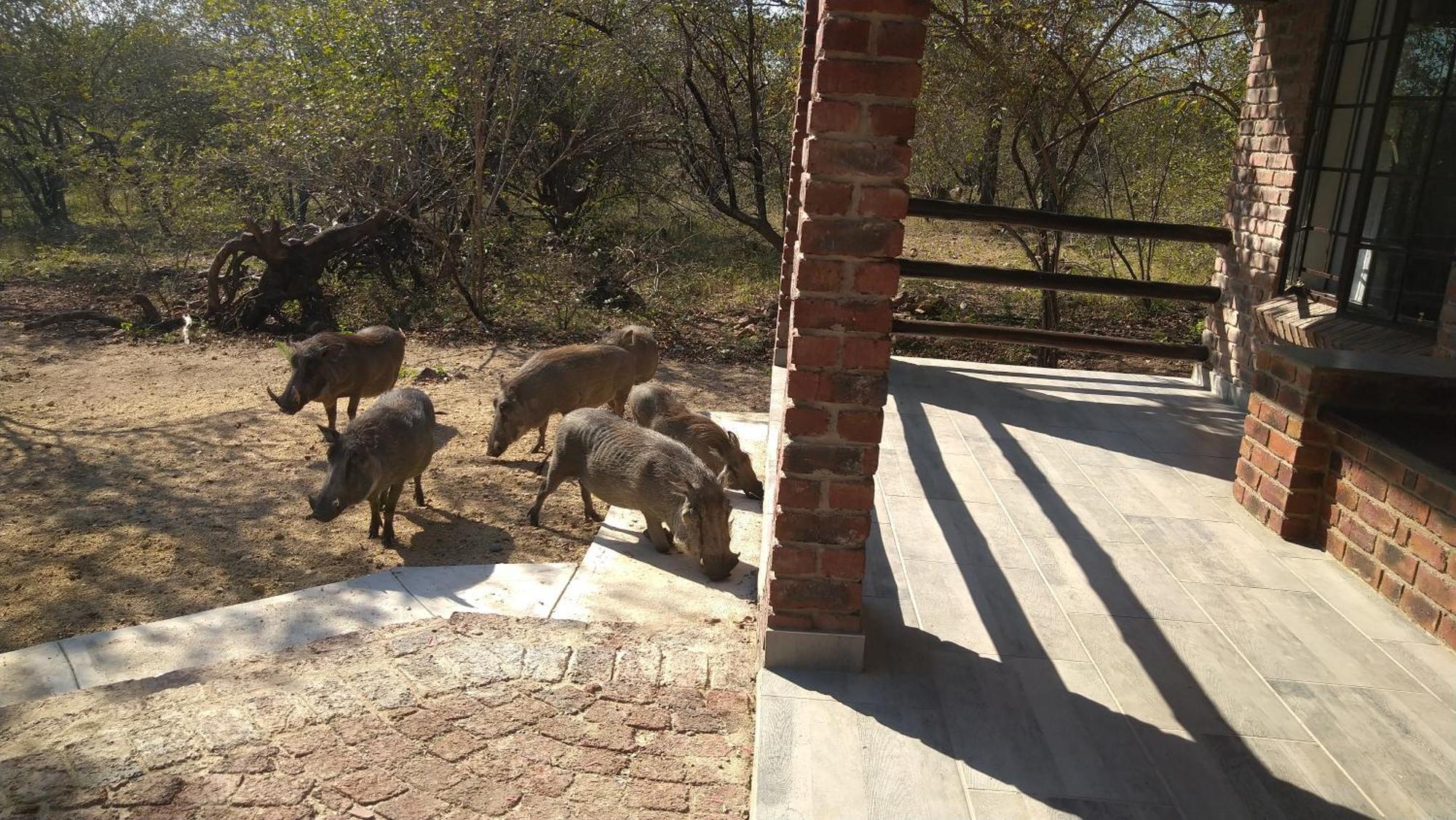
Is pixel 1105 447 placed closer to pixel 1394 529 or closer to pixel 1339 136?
pixel 1394 529

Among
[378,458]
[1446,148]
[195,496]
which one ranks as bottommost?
[195,496]

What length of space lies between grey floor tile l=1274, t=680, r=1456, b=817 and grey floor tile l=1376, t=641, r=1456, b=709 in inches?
3.2

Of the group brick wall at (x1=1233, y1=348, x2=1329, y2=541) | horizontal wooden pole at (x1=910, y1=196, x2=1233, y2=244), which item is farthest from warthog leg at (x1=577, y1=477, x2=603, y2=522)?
brick wall at (x1=1233, y1=348, x2=1329, y2=541)

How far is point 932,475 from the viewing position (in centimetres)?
525

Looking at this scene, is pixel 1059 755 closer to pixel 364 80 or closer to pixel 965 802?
pixel 965 802

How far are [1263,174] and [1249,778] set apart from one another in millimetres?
5261

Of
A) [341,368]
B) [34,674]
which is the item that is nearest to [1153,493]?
[34,674]

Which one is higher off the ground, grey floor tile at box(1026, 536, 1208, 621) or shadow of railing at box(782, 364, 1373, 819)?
grey floor tile at box(1026, 536, 1208, 621)

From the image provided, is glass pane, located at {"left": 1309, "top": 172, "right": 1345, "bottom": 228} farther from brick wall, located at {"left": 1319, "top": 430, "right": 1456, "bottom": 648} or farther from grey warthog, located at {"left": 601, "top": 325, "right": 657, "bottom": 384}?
grey warthog, located at {"left": 601, "top": 325, "right": 657, "bottom": 384}

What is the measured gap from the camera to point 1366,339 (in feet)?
18.2

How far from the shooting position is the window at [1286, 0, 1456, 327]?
537 cm

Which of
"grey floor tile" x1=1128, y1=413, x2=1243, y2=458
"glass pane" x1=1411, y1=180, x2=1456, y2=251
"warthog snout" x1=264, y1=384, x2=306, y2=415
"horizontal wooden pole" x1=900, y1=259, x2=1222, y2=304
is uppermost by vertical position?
"glass pane" x1=1411, y1=180, x2=1456, y2=251

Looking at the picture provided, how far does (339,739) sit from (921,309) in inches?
400

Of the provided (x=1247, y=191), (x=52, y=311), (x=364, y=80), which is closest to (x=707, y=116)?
(x=364, y=80)
